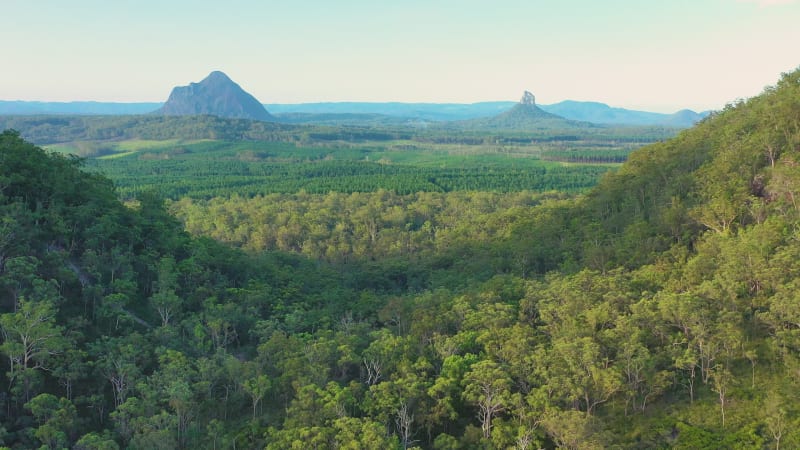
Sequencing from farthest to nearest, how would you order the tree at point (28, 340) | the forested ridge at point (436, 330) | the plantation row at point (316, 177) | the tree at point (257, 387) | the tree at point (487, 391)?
the plantation row at point (316, 177)
the tree at point (257, 387)
the tree at point (487, 391)
the tree at point (28, 340)
the forested ridge at point (436, 330)

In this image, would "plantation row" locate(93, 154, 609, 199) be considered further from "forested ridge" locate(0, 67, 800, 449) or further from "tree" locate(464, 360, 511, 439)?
"tree" locate(464, 360, 511, 439)

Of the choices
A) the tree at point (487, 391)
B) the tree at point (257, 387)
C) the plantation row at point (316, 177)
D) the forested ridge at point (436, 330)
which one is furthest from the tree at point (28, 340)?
the plantation row at point (316, 177)

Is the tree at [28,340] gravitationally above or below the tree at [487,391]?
above

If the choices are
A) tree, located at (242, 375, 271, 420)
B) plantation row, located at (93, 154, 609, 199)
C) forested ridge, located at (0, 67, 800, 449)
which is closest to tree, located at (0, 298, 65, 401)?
forested ridge, located at (0, 67, 800, 449)

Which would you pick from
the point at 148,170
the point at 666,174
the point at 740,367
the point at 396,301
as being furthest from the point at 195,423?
the point at 148,170

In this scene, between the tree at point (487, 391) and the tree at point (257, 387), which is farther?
the tree at point (257, 387)

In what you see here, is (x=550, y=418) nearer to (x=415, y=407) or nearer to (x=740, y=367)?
(x=415, y=407)

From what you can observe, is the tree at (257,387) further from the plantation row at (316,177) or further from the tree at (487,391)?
the plantation row at (316,177)

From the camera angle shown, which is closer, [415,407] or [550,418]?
[550,418]
